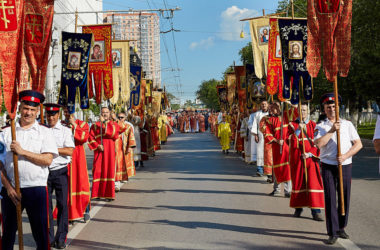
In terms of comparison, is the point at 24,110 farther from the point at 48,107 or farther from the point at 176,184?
the point at 176,184

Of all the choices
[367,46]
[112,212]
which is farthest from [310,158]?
[367,46]

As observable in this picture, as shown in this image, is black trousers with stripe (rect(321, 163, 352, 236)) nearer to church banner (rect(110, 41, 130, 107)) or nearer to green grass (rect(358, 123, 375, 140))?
church banner (rect(110, 41, 130, 107))

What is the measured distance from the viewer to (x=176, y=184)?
13148 millimetres

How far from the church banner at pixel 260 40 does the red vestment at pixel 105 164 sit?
7101 mm

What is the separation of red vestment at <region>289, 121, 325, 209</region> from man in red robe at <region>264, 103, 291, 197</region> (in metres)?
1.84

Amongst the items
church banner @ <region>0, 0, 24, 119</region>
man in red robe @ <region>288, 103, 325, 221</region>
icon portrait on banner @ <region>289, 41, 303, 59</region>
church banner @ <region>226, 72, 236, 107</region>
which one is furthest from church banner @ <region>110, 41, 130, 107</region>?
church banner @ <region>226, 72, 236, 107</region>

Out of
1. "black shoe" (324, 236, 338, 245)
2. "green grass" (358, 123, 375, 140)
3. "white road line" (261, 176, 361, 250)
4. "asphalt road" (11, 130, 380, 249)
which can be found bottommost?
"green grass" (358, 123, 375, 140)

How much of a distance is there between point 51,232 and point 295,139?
4.10 metres

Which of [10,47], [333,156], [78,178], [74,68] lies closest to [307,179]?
[333,156]

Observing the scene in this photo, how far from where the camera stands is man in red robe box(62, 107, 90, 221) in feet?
27.2

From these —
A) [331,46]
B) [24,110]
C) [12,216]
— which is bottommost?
[12,216]

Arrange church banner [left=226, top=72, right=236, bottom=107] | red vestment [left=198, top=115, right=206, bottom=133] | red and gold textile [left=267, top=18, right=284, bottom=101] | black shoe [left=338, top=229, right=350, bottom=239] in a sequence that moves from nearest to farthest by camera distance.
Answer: black shoe [left=338, top=229, right=350, bottom=239] < red and gold textile [left=267, top=18, right=284, bottom=101] < church banner [left=226, top=72, right=236, bottom=107] < red vestment [left=198, top=115, right=206, bottom=133]

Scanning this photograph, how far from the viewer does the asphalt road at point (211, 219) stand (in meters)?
6.99

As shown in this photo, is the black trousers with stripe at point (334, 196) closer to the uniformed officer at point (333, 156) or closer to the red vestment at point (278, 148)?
the uniformed officer at point (333, 156)
